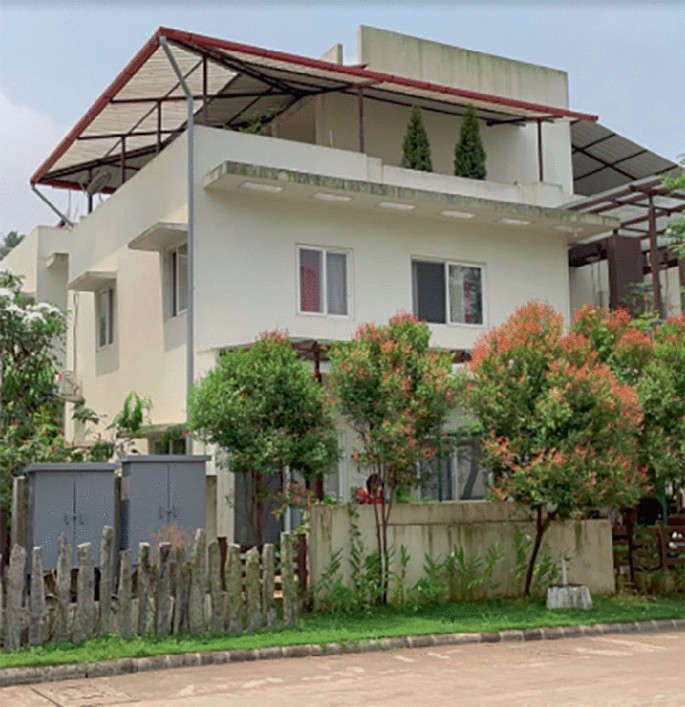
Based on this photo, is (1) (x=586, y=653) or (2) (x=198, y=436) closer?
(1) (x=586, y=653)

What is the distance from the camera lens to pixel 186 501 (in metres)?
13.8

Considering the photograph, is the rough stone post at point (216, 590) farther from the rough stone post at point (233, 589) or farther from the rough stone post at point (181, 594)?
the rough stone post at point (181, 594)

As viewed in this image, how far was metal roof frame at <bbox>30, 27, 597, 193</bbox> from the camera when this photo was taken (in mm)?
17484

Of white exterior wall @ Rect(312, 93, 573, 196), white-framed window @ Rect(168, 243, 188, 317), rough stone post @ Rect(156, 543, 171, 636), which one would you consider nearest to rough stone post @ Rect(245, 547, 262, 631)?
Answer: rough stone post @ Rect(156, 543, 171, 636)

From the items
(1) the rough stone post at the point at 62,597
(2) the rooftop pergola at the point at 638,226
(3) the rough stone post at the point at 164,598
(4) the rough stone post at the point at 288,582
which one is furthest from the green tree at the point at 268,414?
(2) the rooftop pergola at the point at 638,226

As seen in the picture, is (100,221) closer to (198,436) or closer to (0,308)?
(0,308)

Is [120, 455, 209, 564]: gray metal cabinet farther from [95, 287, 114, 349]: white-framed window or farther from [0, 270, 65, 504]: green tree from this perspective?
[95, 287, 114, 349]: white-framed window

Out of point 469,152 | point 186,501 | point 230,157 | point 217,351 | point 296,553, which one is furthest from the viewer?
point 469,152

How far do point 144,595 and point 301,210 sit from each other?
852cm

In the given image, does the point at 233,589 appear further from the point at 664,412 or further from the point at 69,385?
the point at 69,385

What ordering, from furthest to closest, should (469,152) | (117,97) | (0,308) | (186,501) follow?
(469,152) < (117,97) < (0,308) < (186,501)

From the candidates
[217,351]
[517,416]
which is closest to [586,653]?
[517,416]

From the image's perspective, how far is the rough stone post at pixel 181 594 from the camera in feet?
36.6

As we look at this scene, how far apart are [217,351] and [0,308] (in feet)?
10.5
